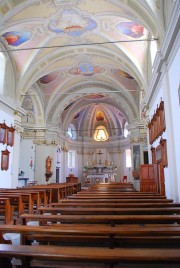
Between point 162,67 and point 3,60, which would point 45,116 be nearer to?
point 3,60

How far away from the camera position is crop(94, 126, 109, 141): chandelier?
1129 inches

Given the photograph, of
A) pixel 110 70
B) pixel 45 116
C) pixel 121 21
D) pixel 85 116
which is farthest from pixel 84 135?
pixel 121 21

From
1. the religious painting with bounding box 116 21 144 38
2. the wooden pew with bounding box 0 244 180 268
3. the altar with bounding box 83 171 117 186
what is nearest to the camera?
the wooden pew with bounding box 0 244 180 268

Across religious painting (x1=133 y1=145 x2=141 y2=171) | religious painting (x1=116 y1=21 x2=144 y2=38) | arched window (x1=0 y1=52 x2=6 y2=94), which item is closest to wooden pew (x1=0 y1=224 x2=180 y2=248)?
religious painting (x1=116 y1=21 x2=144 y2=38)

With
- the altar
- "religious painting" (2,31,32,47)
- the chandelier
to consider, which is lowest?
the altar

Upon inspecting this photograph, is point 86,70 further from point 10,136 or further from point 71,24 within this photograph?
point 10,136

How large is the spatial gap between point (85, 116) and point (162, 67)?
69.7ft

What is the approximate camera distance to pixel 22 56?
12250 mm

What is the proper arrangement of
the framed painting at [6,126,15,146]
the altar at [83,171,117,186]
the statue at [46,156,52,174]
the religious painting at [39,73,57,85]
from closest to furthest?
the framed painting at [6,126,15,146], the religious painting at [39,73,57,85], the statue at [46,156,52,174], the altar at [83,171,117,186]

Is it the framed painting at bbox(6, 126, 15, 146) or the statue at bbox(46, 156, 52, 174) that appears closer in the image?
the framed painting at bbox(6, 126, 15, 146)

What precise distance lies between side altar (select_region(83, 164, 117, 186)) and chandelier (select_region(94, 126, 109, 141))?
511 centimetres

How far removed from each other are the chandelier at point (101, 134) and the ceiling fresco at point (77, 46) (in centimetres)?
973

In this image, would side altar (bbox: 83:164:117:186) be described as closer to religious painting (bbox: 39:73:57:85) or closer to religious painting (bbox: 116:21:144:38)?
religious painting (bbox: 39:73:57:85)

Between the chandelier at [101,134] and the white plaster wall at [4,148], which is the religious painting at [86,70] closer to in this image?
the white plaster wall at [4,148]
